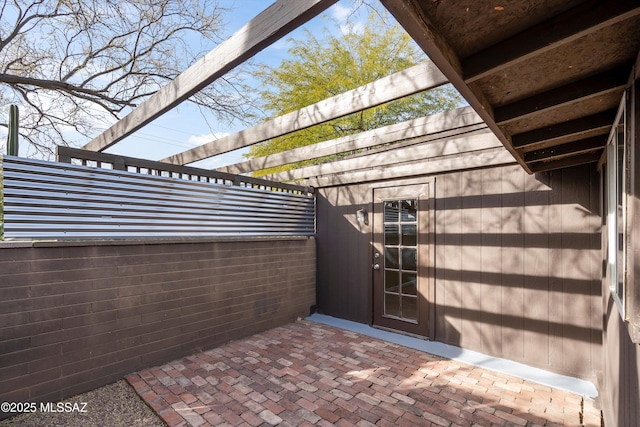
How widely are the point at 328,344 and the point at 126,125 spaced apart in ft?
10.5

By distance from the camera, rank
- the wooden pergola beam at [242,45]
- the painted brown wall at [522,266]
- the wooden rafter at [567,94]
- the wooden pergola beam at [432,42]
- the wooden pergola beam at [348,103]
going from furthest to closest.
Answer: the painted brown wall at [522,266] → the wooden pergola beam at [348,103] → the wooden rafter at [567,94] → the wooden pergola beam at [242,45] → the wooden pergola beam at [432,42]

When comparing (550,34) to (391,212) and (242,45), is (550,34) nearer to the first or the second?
(242,45)

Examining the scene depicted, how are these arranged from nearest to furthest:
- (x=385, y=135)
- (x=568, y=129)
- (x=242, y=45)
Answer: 1. (x=242, y=45)
2. (x=568, y=129)
3. (x=385, y=135)

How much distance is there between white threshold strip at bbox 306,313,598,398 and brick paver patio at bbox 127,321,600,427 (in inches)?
4.7

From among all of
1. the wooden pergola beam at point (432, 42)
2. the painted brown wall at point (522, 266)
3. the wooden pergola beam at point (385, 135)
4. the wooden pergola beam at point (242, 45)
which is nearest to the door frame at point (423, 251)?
the painted brown wall at point (522, 266)

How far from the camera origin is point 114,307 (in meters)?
2.87

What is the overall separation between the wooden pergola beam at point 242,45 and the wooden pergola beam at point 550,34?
25.6 inches

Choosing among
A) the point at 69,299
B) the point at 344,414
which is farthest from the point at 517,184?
the point at 69,299

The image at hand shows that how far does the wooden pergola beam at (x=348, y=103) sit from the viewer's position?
1.87 meters

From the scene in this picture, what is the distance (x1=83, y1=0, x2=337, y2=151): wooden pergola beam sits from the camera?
3.83 ft

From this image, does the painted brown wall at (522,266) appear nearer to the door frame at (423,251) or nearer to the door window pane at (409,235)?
the door frame at (423,251)

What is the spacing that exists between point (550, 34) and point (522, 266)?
9.41 feet

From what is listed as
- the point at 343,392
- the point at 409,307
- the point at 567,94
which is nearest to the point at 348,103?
the point at 567,94

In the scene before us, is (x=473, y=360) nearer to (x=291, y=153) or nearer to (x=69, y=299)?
(x=291, y=153)
